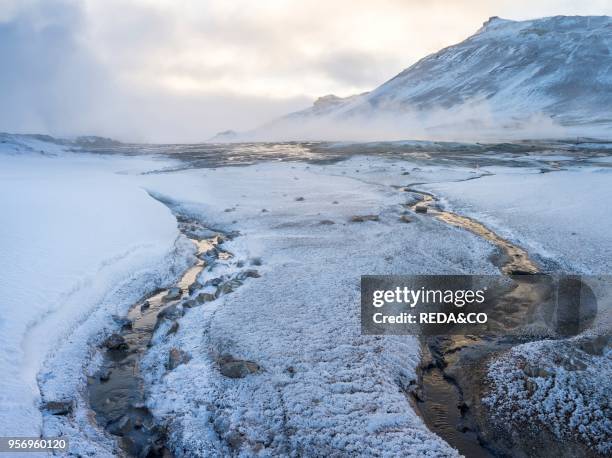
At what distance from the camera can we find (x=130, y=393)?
7.03 metres

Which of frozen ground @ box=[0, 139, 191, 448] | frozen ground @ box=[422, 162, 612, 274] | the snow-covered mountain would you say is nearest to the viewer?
frozen ground @ box=[0, 139, 191, 448]

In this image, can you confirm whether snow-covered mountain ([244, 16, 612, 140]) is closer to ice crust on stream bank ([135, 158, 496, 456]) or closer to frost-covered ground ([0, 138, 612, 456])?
frost-covered ground ([0, 138, 612, 456])

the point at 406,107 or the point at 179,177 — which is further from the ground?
the point at 406,107

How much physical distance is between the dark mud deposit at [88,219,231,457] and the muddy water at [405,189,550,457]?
386cm

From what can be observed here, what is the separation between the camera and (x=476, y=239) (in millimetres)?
14133

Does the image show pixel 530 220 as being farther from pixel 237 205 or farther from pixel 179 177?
pixel 179 177

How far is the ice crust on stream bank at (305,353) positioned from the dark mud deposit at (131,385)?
23cm

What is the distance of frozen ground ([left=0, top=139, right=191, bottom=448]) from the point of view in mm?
6859

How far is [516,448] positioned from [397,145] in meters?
52.7

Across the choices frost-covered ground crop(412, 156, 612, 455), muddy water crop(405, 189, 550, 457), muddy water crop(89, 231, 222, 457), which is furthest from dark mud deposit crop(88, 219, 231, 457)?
frost-covered ground crop(412, 156, 612, 455)

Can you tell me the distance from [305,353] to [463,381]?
2664mm

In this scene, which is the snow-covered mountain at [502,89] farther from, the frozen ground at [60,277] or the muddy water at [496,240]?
the frozen ground at [60,277]

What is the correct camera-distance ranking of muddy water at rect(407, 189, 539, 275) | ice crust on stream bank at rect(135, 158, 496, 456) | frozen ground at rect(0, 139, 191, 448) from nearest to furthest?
ice crust on stream bank at rect(135, 158, 496, 456), frozen ground at rect(0, 139, 191, 448), muddy water at rect(407, 189, 539, 275)

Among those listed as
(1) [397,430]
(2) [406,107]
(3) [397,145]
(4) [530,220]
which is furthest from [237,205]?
(2) [406,107]
